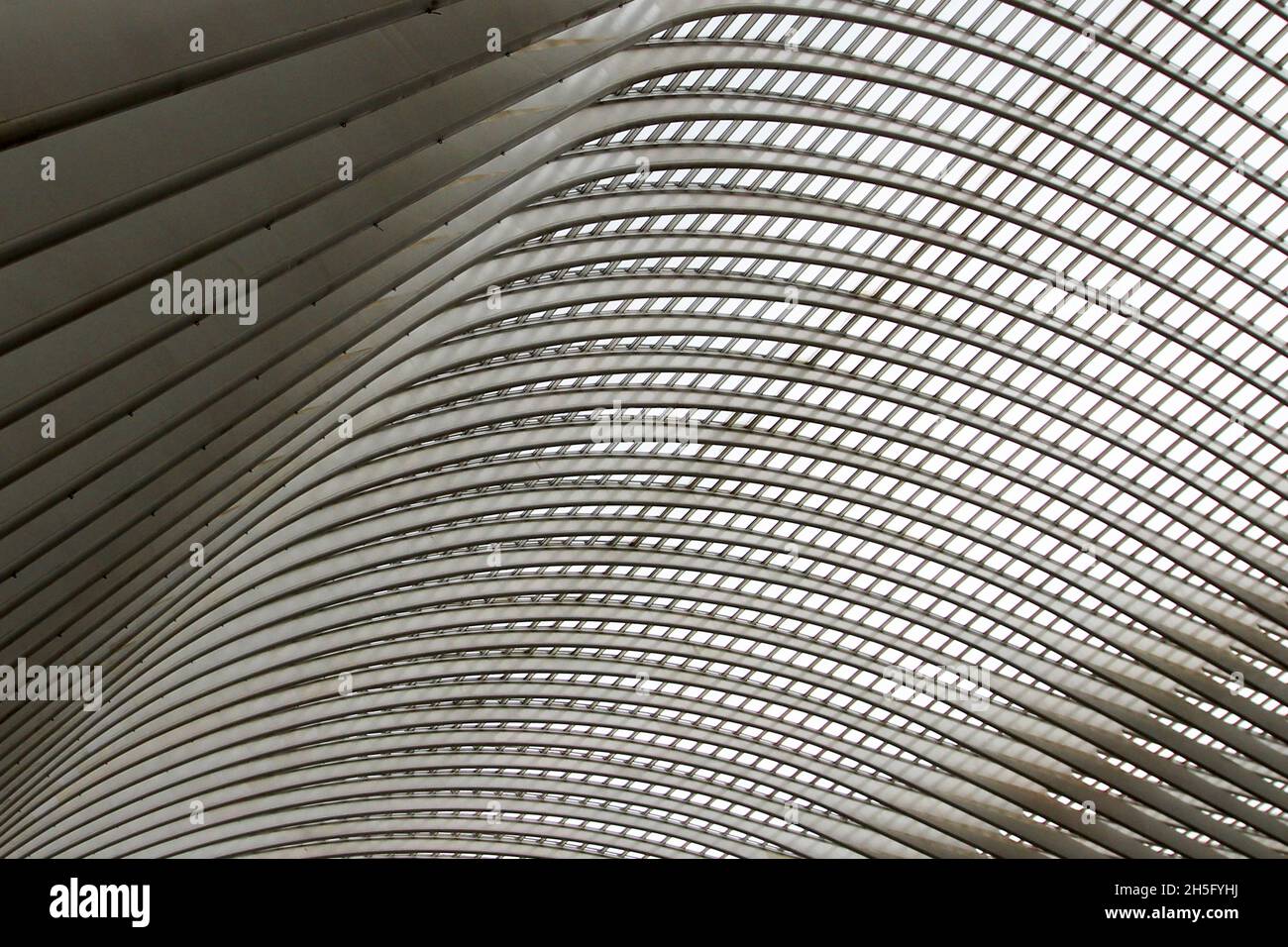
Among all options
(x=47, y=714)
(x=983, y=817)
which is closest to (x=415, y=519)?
(x=47, y=714)

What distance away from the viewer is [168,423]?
14.1 m

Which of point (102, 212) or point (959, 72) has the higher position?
point (959, 72)

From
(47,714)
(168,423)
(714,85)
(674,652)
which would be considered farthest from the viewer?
(674,652)

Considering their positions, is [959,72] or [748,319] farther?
[748,319]

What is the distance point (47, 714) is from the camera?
2002cm

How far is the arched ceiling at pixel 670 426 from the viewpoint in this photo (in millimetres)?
13266

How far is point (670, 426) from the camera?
1497 inches

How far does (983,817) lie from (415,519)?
78.3 ft

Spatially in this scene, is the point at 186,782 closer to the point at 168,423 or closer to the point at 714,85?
the point at 714,85

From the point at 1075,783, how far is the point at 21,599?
39414 millimetres

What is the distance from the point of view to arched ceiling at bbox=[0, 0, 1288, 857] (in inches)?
522

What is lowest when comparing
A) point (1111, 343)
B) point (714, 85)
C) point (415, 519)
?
point (415, 519)

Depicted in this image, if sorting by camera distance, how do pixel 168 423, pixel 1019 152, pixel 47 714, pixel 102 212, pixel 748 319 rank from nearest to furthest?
1. pixel 102 212
2. pixel 168 423
3. pixel 47 714
4. pixel 1019 152
5. pixel 748 319

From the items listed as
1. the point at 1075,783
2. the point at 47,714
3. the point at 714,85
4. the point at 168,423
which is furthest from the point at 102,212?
the point at 1075,783
